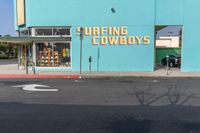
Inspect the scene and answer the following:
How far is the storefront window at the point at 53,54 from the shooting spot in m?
23.6

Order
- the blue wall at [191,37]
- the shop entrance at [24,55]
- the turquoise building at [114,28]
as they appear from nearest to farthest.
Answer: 1. the blue wall at [191,37]
2. the turquoise building at [114,28]
3. the shop entrance at [24,55]

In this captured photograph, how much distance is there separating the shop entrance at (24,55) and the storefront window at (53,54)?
1059mm

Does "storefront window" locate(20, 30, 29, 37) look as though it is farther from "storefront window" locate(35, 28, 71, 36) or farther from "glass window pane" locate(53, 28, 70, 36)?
"glass window pane" locate(53, 28, 70, 36)

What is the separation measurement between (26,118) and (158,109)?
12.9ft

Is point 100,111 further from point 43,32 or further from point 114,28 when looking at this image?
point 43,32

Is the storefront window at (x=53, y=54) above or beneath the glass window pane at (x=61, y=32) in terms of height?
beneath

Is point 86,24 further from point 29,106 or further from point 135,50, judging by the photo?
point 29,106

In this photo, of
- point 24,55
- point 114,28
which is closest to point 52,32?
point 24,55

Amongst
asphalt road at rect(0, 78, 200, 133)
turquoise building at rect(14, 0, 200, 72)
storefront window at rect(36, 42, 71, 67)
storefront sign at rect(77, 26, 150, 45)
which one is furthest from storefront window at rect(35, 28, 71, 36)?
asphalt road at rect(0, 78, 200, 133)

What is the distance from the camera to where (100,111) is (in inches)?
344

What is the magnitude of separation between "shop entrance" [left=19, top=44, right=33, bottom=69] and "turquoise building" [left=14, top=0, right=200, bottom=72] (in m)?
2.07

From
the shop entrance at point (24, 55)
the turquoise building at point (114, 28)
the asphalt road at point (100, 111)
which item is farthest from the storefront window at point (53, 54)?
the asphalt road at point (100, 111)

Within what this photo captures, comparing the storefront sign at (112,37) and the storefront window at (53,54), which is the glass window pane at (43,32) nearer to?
the storefront window at (53,54)

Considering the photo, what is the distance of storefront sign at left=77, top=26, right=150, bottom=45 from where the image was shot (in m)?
22.5
